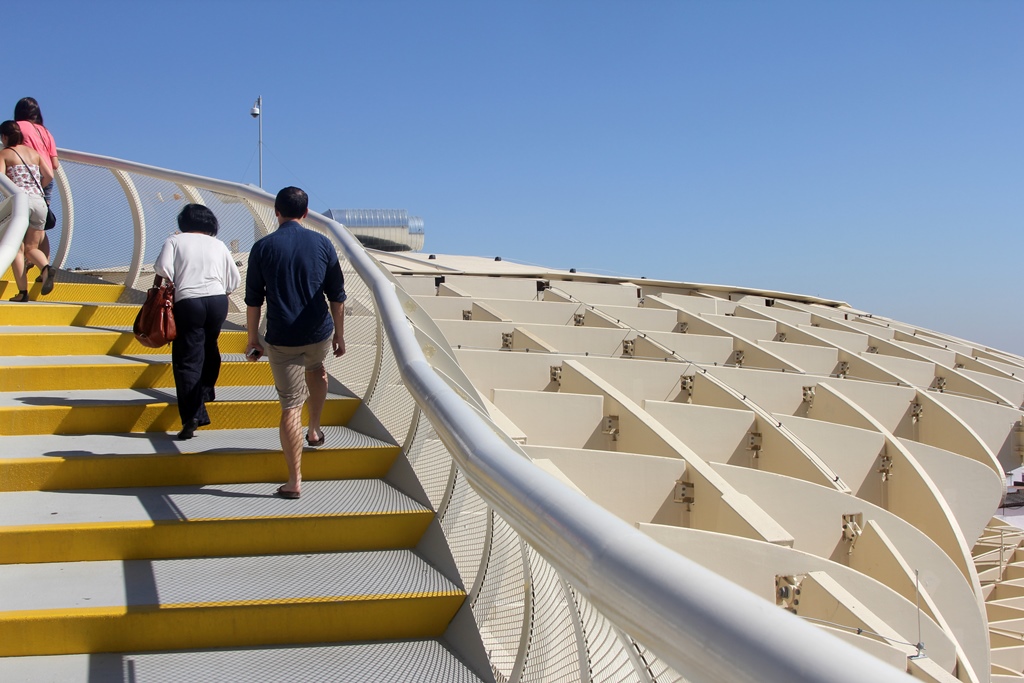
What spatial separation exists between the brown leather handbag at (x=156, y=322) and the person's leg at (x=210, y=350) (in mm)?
241

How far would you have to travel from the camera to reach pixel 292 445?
17.5 ft

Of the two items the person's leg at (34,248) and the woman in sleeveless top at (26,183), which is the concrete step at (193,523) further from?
the person's leg at (34,248)

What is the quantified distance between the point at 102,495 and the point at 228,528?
1.00 m

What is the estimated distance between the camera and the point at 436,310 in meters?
16.7

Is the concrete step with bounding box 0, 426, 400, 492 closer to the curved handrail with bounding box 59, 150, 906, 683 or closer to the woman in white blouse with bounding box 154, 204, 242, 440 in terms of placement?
the woman in white blouse with bounding box 154, 204, 242, 440

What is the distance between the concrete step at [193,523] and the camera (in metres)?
4.74

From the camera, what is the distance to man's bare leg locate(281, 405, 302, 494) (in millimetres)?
5250

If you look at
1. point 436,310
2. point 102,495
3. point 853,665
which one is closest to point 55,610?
point 102,495

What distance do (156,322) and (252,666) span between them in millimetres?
3006

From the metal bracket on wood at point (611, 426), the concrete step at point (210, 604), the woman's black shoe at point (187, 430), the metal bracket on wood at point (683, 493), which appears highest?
the woman's black shoe at point (187, 430)

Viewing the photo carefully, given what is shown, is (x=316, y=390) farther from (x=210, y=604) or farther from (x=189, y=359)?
(x=210, y=604)

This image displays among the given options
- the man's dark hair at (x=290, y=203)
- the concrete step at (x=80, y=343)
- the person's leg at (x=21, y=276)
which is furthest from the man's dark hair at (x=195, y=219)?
the person's leg at (x=21, y=276)

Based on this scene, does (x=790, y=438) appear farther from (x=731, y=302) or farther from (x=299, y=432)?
(x=731, y=302)

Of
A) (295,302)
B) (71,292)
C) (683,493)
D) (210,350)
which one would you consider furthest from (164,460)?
(683,493)
